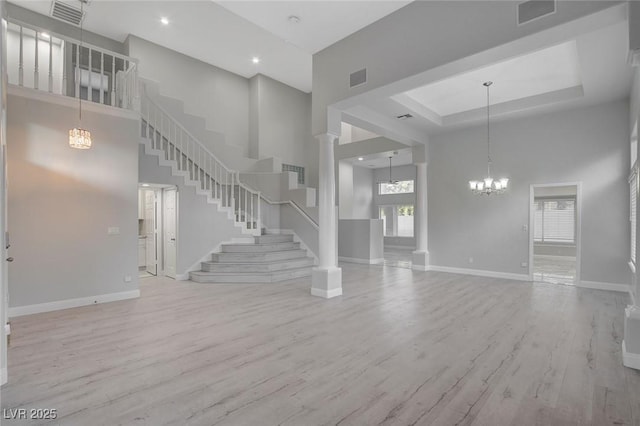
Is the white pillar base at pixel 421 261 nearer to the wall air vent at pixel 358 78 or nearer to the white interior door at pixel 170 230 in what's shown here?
the wall air vent at pixel 358 78

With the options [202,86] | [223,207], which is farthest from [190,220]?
[202,86]

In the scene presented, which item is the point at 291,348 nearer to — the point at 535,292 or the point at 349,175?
the point at 535,292

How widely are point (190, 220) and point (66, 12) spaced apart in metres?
5.29

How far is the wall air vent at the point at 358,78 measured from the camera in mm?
4707

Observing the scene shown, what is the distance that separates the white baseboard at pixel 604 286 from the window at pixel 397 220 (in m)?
7.68

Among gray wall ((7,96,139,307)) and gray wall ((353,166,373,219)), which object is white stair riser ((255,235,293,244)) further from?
gray wall ((353,166,373,219))

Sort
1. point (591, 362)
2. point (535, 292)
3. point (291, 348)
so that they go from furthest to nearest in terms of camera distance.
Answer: point (535, 292), point (291, 348), point (591, 362)

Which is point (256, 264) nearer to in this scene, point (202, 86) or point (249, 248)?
point (249, 248)

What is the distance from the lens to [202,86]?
9.28 metres

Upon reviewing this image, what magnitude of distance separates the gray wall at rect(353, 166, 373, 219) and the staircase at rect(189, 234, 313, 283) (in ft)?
20.1

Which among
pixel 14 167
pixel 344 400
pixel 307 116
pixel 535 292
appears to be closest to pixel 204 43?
pixel 307 116

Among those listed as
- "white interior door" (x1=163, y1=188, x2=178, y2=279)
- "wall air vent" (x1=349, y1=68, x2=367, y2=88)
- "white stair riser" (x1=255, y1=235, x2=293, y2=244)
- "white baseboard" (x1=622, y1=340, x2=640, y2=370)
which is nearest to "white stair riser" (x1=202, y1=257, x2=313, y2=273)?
"white interior door" (x1=163, y1=188, x2=178, y2=279)

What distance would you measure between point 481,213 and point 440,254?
59.2 inches

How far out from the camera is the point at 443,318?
434cm
